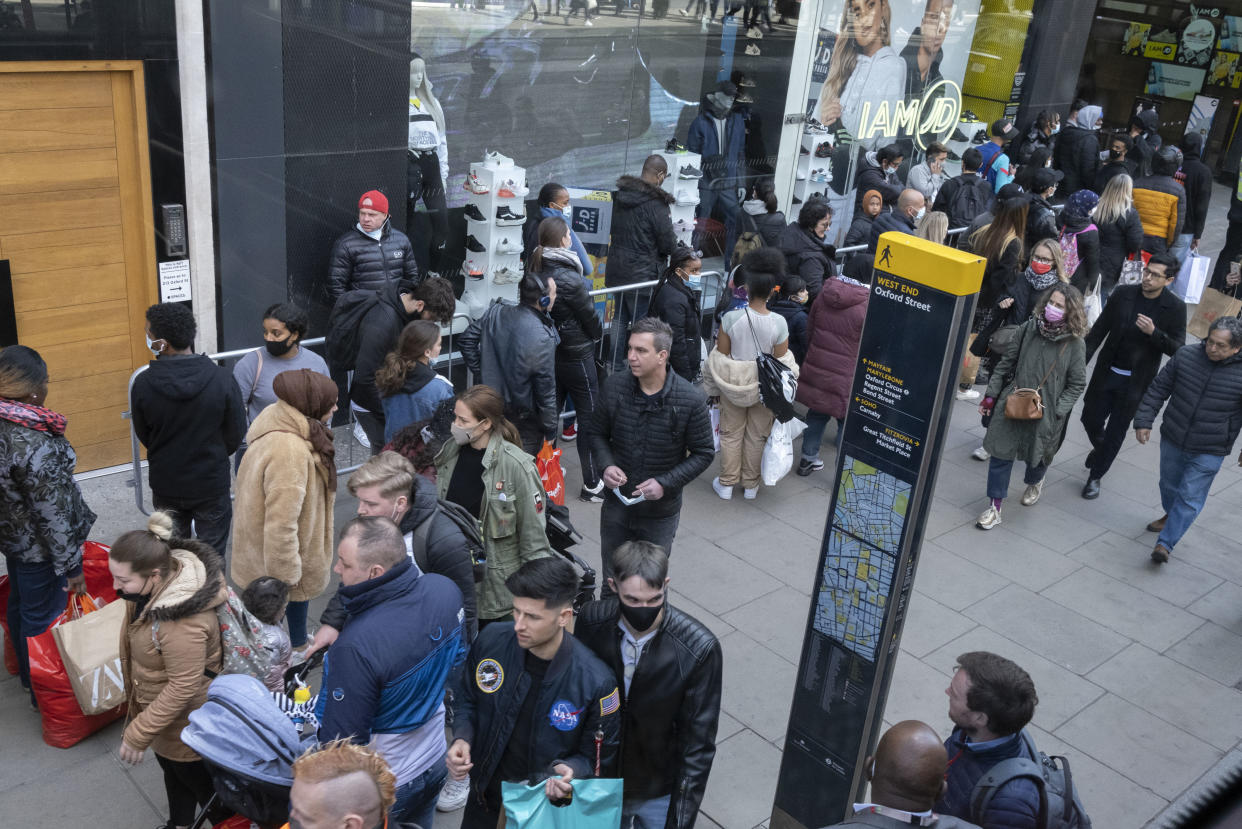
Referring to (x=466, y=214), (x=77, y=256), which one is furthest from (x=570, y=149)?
(x=77, y=256)

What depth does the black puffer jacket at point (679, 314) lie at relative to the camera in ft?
27.9

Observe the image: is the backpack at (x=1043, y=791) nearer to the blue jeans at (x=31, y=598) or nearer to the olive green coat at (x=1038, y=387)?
the blue jeans at (x=31, y=598)

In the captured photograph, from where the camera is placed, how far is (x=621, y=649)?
419 centimetres

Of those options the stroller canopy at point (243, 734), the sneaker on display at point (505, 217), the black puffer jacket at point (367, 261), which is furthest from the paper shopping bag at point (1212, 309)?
the stroller canopy at point (243, 734)

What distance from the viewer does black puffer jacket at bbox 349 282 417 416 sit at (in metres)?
7.03

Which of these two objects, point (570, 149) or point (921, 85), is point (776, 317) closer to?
point (570, 149)

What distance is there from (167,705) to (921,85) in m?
13.5

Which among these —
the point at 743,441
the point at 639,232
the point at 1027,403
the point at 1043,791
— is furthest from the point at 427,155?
the point at 1043,791

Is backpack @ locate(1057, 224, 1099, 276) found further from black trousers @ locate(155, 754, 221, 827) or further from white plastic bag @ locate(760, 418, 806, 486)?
black trousers @ locate(155, 754, 221, 827)

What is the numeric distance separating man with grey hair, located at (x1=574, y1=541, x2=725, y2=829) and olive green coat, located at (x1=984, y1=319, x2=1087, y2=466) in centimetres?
501

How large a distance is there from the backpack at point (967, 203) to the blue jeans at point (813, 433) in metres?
4.21

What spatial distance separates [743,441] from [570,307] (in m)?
1.87

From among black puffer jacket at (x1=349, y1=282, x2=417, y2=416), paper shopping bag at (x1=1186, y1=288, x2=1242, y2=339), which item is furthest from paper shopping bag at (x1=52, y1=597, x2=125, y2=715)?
paper shopping bag at (x1=1186, y1=288, x2=1242, y2=339)

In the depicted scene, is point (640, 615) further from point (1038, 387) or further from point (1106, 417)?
point (1106, 417)
